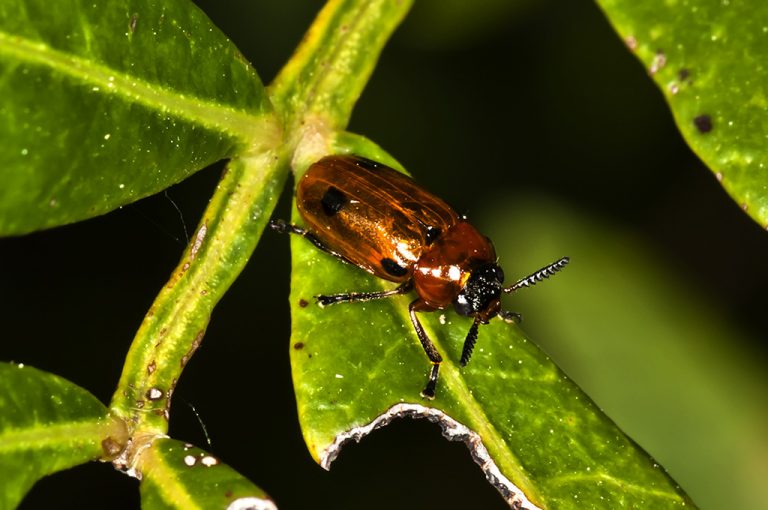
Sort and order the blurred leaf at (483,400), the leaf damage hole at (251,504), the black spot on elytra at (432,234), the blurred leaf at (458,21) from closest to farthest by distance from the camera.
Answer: the leaf damage hole at (251,504), the blurred leaf at (483,400), the black spot on elytra at (432,234), the blurred leaf at (458,21)

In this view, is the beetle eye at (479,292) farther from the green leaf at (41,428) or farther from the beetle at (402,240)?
the green leaf at (41,428)

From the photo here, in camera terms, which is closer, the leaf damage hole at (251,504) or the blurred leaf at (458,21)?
the leaf damage hole at (251,504)

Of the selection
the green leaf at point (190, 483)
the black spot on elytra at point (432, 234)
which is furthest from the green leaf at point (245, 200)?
the black spot on elytra at point (432, 234)

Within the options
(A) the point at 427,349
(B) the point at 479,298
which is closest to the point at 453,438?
(A) the point at 427,349

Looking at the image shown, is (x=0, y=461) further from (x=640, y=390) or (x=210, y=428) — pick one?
(x=640, y=390)

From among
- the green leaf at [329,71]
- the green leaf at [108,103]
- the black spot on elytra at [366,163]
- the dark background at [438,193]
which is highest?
the green leaf at [108,103]

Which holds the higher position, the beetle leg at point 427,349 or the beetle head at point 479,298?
the beetle leg at point 427,349

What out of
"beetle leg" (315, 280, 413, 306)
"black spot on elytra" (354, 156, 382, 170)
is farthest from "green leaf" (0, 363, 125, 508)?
"black spot on elytra" (354, 156, 382, 170)
